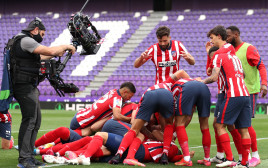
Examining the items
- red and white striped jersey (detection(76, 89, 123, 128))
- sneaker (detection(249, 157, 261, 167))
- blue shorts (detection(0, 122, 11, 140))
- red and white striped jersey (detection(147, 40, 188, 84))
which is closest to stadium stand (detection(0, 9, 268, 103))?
red and white striped jersey (detection(147, 40, 188, 84))

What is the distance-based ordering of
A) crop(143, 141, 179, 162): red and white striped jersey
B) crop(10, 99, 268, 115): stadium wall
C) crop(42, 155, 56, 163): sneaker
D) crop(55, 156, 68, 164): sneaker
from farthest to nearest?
crop(10, 99, 268, 115): stadium wall < crop(143, 141, 179, 162): red and white striped jersey < crop(42, 155, 56, 163): sneaker < crop(55, 156, 68, 164): sneaker

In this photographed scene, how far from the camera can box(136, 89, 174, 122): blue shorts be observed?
661 cm

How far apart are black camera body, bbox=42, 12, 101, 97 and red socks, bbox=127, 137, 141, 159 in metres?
1.05

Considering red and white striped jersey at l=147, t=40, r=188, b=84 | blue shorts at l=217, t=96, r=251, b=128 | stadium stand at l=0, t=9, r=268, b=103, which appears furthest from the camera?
stadium stand at l=0, t=9, r=268, b=103

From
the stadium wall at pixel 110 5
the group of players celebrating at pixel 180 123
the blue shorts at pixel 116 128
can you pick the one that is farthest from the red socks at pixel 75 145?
the stadium wall at pixel 110 5

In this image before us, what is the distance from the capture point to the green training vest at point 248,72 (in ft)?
24.4

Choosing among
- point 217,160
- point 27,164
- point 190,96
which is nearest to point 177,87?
point 190,96

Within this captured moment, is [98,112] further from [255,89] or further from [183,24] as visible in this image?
[183,24]


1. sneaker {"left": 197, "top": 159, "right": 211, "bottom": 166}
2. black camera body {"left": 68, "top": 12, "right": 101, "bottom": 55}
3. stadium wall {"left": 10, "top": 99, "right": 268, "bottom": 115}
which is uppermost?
black camera body {"left": 68, "top": 12, "right": 101, "bottom": 55}

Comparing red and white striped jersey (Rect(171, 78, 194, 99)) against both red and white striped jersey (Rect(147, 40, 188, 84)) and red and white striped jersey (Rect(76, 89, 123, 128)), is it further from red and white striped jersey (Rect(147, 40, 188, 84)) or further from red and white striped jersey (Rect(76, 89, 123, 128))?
red and white striped jersey (Rect(147, 40, 188, 84))

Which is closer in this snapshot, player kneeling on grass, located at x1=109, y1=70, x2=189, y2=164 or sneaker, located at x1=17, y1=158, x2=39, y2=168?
sneaker, located at x1=17, y1=158, x2=39, y2=168

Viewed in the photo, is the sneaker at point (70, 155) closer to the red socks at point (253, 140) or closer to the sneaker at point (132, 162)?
the sneaker at point (132, 162)

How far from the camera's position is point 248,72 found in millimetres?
7512

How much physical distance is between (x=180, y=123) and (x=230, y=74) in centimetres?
97
